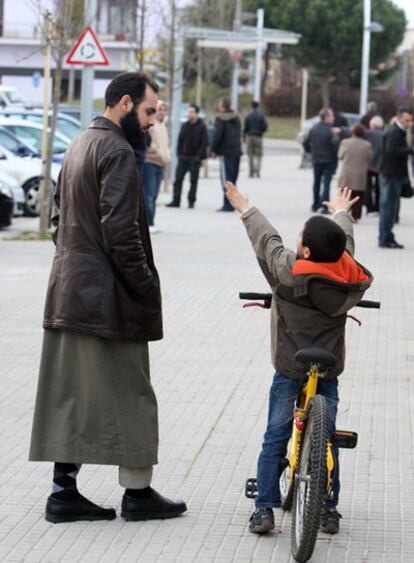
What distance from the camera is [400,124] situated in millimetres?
17547

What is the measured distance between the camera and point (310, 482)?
17.0 feet

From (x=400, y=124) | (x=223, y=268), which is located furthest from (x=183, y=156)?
(x=223, y=268)

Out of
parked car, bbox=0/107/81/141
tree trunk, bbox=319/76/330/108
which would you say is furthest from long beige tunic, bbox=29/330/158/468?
tree trunk, bbox=319/76/330/108

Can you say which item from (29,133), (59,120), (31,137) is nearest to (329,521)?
(31,137)

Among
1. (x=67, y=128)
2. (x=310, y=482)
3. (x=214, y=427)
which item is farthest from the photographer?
(x=67, y=128)

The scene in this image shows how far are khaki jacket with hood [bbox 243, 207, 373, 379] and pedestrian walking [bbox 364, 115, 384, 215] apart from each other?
15650mm

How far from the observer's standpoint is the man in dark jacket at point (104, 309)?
18.4ft

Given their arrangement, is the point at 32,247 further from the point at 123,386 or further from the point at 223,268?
the point at 123,386

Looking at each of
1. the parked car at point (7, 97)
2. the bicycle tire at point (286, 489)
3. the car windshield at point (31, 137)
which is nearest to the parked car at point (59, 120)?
the car windshield at point (31, 137)

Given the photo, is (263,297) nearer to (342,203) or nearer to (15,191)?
(342,203)

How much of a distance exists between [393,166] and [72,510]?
39.2 feet

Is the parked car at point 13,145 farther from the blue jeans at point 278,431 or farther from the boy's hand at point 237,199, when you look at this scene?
the blue jeans at point 278,431

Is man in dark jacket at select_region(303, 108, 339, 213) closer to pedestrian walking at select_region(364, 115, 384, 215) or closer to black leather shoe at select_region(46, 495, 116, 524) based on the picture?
pedestrian walking at select_region(364, 115, 384, 215)

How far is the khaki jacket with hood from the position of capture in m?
5.50
